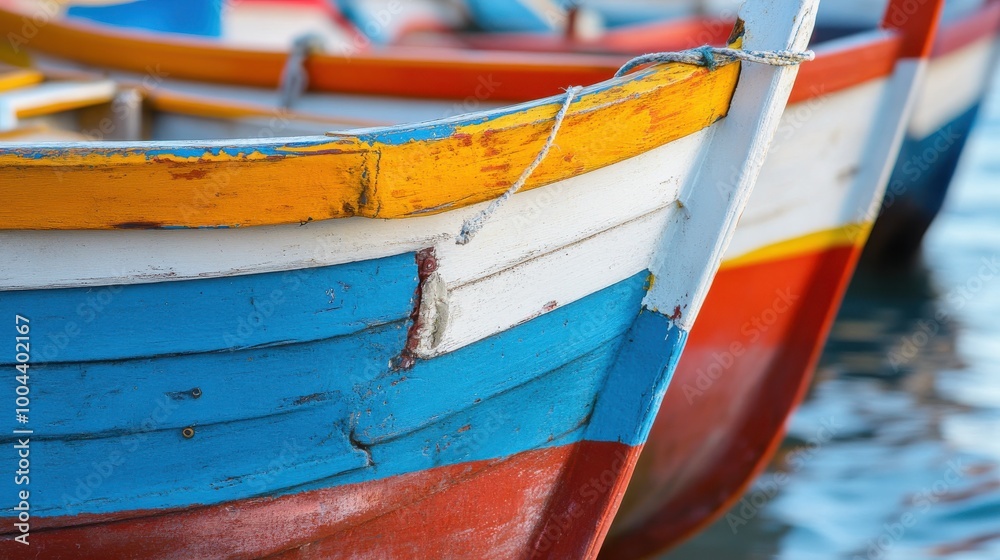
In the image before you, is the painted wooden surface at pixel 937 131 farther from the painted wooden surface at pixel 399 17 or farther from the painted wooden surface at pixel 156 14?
the painted wooden surface at pixel 399 17

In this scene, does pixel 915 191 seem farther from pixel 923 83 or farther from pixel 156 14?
pixel 156 14

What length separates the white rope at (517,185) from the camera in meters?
1.54

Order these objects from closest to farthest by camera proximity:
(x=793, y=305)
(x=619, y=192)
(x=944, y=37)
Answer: (x=619, y=192), (x=793, y=305), (x=944, y=37)

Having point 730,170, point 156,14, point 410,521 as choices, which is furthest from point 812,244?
point 156,14

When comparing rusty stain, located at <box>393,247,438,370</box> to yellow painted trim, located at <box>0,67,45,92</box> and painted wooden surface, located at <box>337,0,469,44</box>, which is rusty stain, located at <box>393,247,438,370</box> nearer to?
yellow painted trim, located at <box>0,67,45,92</box>

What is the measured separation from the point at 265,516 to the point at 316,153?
2.31ft

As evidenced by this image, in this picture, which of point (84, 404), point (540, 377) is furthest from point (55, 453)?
point (540, 377)

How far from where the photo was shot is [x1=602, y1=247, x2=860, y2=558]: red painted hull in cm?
298

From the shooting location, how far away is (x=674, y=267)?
184cm

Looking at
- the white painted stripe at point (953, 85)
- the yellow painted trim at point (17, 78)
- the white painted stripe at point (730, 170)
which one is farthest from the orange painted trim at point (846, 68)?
the yellow painted trim at point (17, 78)

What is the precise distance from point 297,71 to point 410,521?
2169 mm

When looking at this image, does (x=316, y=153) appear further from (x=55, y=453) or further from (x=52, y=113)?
(x=52, y=113)

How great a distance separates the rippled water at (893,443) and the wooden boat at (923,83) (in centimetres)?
37

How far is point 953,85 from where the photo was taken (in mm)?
5129
